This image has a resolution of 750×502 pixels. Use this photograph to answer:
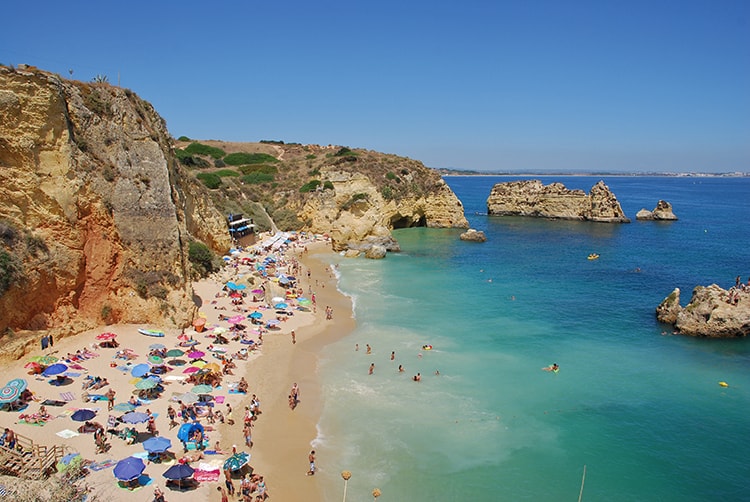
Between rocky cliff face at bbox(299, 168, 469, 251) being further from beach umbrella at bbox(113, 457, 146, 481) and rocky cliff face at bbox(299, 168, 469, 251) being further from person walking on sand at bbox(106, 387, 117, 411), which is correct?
beach umbrella at bbox(113, 457, 146, 481)

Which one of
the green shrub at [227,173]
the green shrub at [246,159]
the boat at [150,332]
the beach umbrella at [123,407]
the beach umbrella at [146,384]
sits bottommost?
the beach umbrella at [123,407]

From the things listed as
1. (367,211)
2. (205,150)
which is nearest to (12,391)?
(367,211)

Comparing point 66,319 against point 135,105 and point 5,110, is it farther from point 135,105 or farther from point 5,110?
point 135,105

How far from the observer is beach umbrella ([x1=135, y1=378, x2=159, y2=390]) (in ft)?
57.0

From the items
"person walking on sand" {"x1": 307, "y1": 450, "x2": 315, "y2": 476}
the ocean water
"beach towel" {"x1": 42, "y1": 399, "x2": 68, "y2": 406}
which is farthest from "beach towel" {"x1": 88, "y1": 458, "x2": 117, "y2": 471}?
the ocean water

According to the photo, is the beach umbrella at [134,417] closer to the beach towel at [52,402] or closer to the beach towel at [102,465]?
the beach towel at [102,465]

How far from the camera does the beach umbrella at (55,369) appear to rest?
58.1 feet

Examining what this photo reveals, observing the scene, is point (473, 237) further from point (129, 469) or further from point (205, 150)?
point (129, 469)

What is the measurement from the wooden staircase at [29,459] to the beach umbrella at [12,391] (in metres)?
1.91

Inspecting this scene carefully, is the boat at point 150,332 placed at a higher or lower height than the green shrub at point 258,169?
lower

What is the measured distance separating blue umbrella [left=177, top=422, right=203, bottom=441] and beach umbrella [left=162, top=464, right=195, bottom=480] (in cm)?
177

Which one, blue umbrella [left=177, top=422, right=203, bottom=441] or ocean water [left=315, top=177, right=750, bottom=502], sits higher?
blue umbrella [left=177, top=422, right=203, bottom=441]

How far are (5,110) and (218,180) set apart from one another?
39.4 m

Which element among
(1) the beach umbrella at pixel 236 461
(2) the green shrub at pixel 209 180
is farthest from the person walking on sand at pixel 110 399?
(2) the green shrub at pixel 209 180
